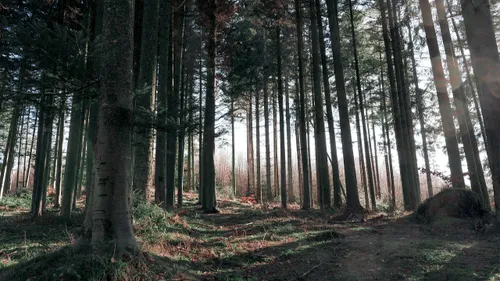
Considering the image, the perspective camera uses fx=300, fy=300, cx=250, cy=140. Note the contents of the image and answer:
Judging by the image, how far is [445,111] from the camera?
32.1 ft

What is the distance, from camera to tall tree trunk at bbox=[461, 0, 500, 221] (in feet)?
21.6

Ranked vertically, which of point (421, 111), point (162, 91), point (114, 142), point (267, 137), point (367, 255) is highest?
point (421, 111)

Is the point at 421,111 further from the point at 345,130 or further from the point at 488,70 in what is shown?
the point at 488,70

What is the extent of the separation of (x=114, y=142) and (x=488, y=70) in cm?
771

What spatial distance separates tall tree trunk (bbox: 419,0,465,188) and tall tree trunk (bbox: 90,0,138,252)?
9.49 m

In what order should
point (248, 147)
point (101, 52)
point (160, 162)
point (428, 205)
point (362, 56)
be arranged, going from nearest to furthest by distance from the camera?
point (101, 52)
point (428, 205)
point (160, 162)
point (362, 56)
point (248, 147)

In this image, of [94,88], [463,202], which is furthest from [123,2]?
[463,202]

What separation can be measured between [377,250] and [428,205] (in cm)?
437

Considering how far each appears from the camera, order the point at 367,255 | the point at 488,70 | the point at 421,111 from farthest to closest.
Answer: the point at 421,111 → the point at 488,70 → the point at 367,255

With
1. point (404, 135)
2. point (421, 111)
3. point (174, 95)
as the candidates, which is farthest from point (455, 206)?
point (421, 111)

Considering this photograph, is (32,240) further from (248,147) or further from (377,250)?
(248,147)

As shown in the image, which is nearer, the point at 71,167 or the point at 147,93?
the point at 147,93

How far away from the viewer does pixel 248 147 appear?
27.6 m

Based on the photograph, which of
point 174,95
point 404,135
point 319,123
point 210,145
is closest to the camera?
point 174,95
